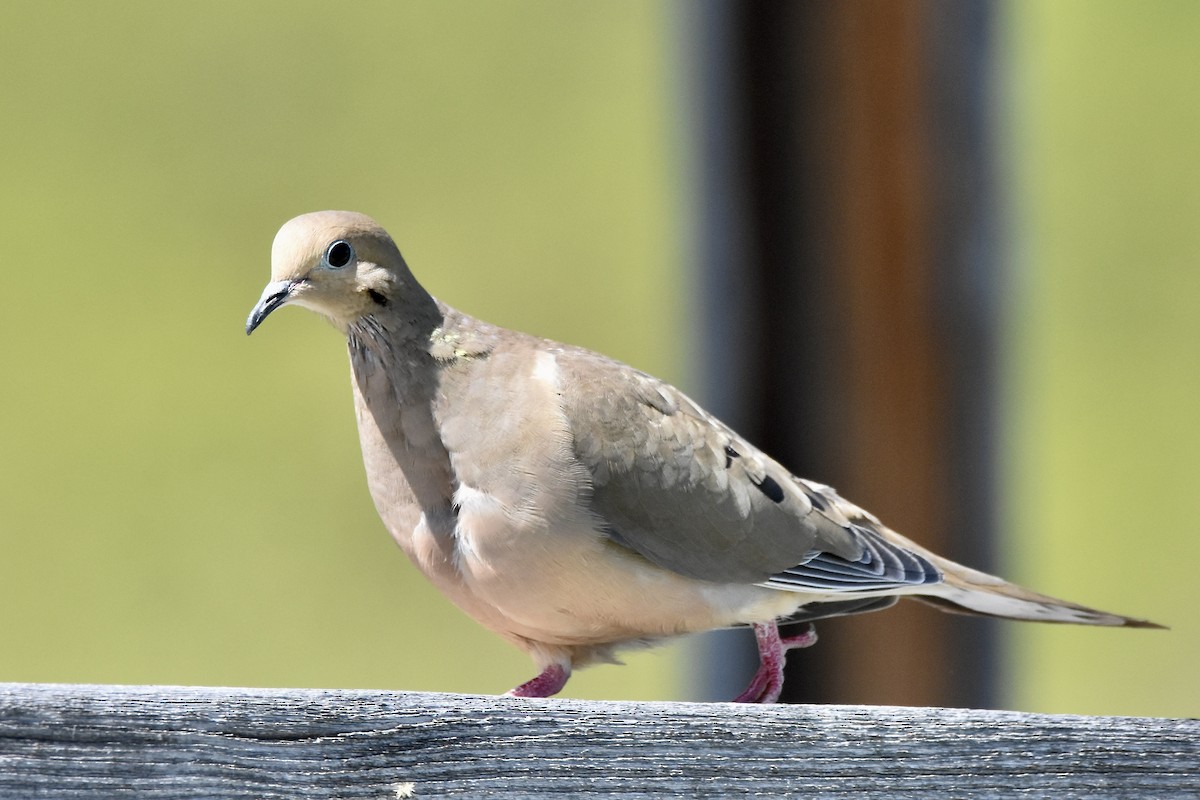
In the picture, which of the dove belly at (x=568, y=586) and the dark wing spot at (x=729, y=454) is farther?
the dark wing spot at (x=729, y=454)

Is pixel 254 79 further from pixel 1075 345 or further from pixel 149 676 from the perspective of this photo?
pixel 1075 345

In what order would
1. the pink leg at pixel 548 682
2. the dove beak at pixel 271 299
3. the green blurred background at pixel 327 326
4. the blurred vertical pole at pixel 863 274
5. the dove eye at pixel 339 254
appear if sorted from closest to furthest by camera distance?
1. the dove beak at pixel 271 299
2. the dove eye at pixel 339 254
3. the pink leg at pixel 548 682
4. the blurred vertical pole at pixel 863 274
5. the green blurred background at pixel 327 326

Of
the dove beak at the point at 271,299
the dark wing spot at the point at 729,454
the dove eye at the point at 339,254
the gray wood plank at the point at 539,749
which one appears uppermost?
the dove eye at the point at 339,254

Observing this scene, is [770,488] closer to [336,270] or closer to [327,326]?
[336,270]

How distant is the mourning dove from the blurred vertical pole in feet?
1.92

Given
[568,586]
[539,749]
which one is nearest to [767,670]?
[568,586]

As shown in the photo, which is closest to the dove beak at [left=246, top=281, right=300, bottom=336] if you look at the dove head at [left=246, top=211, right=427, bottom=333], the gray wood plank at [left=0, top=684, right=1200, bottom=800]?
the dove head at [left=246, top=211, right=427, bottom=333]

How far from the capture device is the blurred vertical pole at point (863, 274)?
3457mm

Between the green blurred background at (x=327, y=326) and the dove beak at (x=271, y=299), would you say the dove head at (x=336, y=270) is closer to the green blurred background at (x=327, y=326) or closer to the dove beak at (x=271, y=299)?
the dove beak at (x=271, y=299)

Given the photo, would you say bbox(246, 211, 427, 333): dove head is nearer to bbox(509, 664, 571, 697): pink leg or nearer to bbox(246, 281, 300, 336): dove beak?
bbox(246, 281, 300, 336): dove beak

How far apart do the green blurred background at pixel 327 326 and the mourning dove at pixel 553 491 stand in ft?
8.79

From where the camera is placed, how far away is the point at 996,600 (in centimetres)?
329

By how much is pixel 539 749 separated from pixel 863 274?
2057 mm

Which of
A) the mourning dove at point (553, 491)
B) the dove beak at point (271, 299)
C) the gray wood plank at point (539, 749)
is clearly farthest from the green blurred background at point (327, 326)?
the gray wood plank at point (539, 749)
